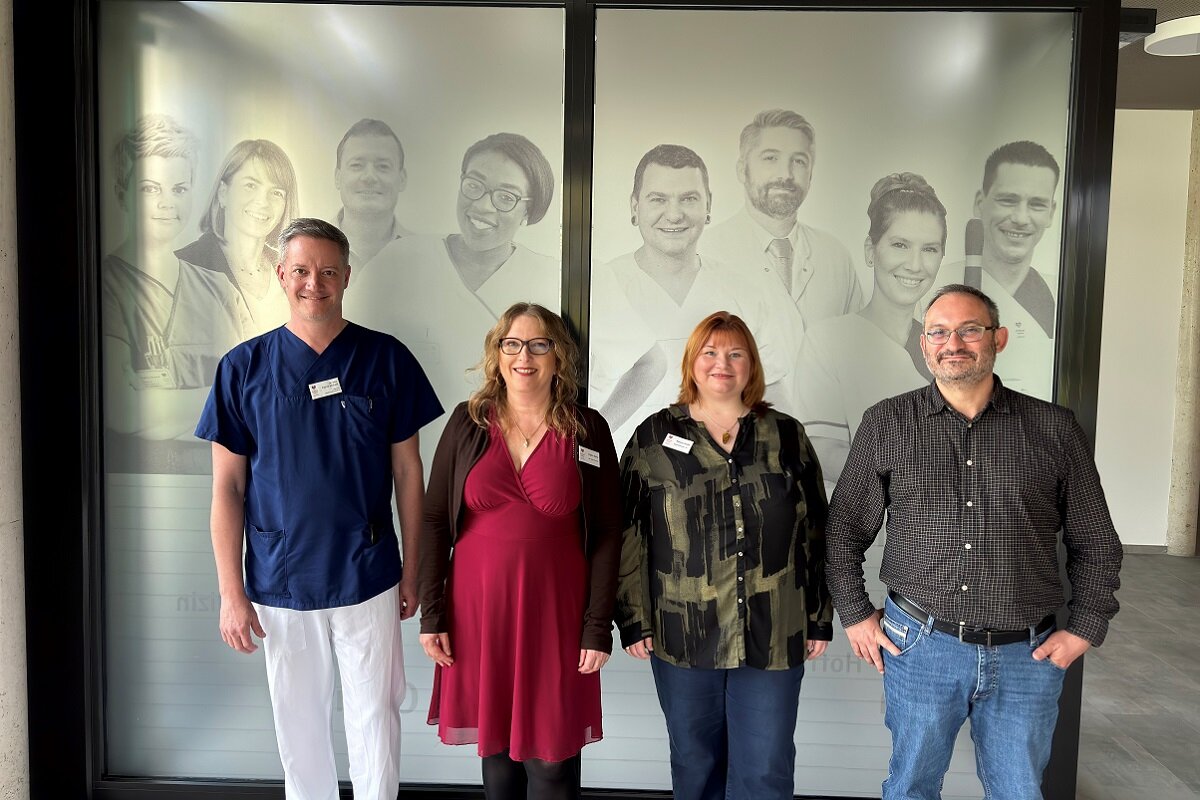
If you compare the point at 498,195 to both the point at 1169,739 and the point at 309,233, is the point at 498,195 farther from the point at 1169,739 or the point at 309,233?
the point at 1169,739

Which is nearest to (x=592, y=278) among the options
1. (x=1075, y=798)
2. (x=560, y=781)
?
(x=560, y=781)

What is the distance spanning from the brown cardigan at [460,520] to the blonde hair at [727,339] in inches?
11.1

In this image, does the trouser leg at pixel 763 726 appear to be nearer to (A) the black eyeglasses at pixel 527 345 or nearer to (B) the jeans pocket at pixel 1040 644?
(B) the jeans pocket at pixel 1040 644

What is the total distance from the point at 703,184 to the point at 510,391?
112 cm

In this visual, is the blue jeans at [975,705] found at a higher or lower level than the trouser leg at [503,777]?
higher

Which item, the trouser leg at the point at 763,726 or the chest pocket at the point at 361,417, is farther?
the chest pocket at the point at 361,417

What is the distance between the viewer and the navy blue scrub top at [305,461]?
2.20 m

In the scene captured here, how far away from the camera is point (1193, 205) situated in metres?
6.93

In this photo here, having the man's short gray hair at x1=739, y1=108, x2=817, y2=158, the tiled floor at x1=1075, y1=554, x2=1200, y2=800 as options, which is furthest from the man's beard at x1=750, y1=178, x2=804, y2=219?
the tiled floor at x1=1075, y1=554, x2=1200, y2=800

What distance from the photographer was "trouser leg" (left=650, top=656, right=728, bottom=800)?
2.13 metres

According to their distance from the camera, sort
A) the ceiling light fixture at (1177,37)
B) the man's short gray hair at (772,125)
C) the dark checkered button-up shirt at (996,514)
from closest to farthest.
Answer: the dark checkered button-up shirt at (996,514) → the man's short gray hair at (772,125) → the ceiling light fixture at (1177,37)

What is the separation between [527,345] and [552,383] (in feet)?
0.45

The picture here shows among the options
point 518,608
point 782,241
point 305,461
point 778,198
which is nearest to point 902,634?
point 518,608

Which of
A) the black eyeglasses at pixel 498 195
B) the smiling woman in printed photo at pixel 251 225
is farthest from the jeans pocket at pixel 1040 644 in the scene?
the smiling woman in printed photo at pixel 251 225
